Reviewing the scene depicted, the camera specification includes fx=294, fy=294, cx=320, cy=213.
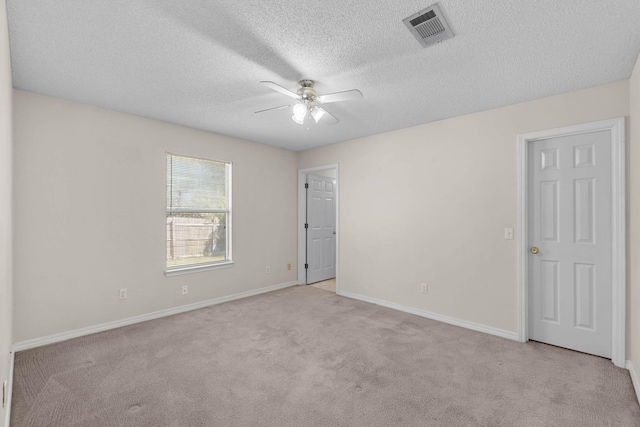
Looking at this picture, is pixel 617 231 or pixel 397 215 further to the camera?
pixel 397 215

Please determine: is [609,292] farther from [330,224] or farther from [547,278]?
[330,224]

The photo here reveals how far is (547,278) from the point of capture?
2.92 metres

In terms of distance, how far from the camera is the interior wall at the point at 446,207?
3.04 metres

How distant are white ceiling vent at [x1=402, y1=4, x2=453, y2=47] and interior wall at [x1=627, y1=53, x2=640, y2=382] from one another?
1.54 m

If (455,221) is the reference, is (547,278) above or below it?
below

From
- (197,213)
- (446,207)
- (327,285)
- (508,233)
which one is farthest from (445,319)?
(197,213)

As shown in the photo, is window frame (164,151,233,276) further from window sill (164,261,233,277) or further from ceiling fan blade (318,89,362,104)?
ceiling fan blade (318,89,362,104)

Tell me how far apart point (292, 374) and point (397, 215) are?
→ 2.44 metres

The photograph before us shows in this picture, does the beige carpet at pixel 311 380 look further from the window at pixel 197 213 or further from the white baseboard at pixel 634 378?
the window at pixel 197 213

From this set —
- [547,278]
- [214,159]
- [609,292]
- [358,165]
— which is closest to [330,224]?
[358,165]

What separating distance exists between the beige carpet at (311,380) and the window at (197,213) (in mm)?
983

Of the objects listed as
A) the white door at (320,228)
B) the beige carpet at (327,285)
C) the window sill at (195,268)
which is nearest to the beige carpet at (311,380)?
the window sill at (195,268)

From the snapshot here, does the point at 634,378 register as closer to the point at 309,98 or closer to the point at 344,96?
the point at 344,96

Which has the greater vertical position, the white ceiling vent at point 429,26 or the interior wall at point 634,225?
the white ceiling vent at point 429,26
